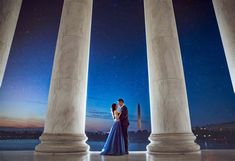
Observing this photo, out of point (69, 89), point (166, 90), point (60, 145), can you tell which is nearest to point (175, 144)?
point (166, 90)

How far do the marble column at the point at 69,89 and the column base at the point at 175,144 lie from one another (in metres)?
56.3

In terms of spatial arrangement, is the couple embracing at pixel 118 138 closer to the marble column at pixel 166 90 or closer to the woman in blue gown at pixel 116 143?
the woman in blue gown at pixel 116 143

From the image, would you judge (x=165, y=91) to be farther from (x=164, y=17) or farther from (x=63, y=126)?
(x=63, y=126)

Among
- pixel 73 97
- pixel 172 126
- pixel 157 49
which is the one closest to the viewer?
pixel 172 126

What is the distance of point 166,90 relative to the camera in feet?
524

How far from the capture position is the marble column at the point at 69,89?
489ft

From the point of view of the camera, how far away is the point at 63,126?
15138 centimetres

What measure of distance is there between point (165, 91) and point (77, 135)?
2987 inches

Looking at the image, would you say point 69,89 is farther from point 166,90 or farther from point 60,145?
point 166,90

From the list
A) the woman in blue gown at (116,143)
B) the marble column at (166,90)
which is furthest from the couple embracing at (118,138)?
the marble column at (166,90)

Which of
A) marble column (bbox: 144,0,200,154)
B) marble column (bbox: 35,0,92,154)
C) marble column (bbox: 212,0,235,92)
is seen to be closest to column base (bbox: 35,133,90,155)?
marble column (bbox: 35,0,92,154)

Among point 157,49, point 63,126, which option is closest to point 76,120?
point 63,126

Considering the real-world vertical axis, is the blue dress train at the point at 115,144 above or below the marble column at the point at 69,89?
below

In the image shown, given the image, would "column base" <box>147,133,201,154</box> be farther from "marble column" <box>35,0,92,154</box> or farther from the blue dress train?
"marble column" <box>35,0,92,154</box>
